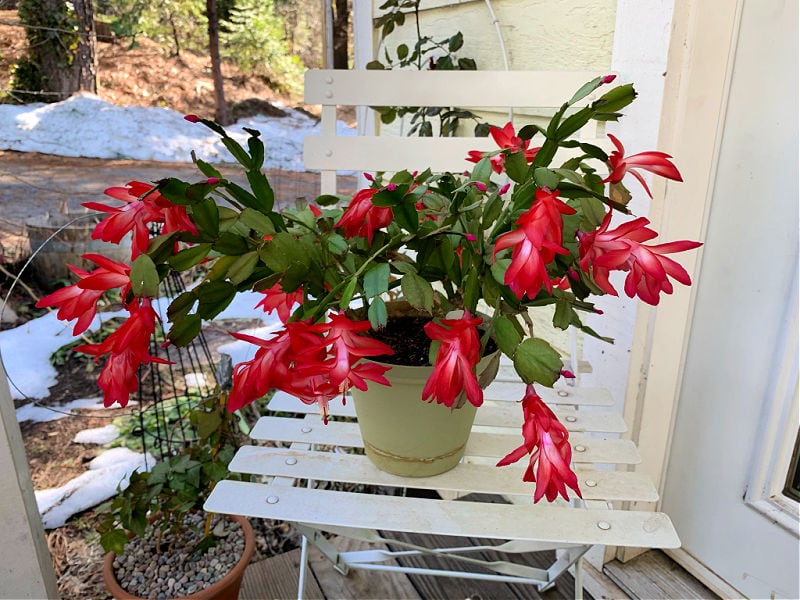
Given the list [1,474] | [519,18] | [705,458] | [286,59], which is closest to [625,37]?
[519,18]

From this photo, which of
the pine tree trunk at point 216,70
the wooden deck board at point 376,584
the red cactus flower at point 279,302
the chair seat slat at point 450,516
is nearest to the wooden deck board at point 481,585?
the wooden deck board at point 376,584

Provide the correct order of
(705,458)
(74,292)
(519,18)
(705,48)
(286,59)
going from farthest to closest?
(286,59) < (519,18) < (705,458) < (705,48) < (74,292)

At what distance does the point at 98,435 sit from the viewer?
1707mm

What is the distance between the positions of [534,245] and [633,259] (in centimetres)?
14

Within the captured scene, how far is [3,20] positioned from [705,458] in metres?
1.62

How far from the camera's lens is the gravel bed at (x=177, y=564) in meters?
1.08

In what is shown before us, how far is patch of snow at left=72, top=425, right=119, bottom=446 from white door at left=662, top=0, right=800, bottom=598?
1.41 meters

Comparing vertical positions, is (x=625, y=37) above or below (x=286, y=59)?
below

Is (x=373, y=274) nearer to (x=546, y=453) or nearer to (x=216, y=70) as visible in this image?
(x=546, y=453)

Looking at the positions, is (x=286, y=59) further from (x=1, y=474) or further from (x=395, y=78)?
(x=1, y=474)

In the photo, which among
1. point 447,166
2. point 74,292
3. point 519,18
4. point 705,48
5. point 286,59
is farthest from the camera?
point 286,59

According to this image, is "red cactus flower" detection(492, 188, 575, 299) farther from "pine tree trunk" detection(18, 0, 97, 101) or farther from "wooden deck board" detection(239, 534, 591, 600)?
"pine tree trunk" detection(18, 0, 97, 101)

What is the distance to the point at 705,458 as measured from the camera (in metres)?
1.07

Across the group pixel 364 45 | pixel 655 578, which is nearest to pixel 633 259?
pixel 655 578
